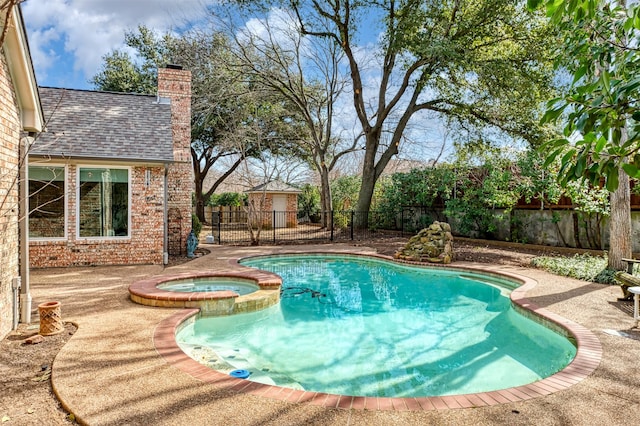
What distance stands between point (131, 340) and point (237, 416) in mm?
2194

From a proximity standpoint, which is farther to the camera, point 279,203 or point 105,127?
point 279,203

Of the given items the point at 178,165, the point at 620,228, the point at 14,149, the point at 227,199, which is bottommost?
the point at 620,228

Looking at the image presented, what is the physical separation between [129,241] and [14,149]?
513cm

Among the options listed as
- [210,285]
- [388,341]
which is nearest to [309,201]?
[210,285]

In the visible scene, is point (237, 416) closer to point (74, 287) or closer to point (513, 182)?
point (74, 287)

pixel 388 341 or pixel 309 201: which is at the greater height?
pixel 309 201

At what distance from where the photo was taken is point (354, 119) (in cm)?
2225

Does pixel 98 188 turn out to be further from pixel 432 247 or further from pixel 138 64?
pixel 138 64

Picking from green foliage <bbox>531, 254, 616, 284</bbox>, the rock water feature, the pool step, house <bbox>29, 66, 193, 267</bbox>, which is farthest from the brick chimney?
green foliage <bbox>531, 254, 616, 284</bbox>

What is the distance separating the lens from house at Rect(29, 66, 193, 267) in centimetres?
891

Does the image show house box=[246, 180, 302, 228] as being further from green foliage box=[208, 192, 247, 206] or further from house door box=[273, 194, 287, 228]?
green foliage box=[208, 192, 247, 206]

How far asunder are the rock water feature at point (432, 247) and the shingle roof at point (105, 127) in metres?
A: 7.12

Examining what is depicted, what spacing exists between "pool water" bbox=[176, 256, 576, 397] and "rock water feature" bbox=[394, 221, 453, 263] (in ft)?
6.54

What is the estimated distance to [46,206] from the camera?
888 cm
